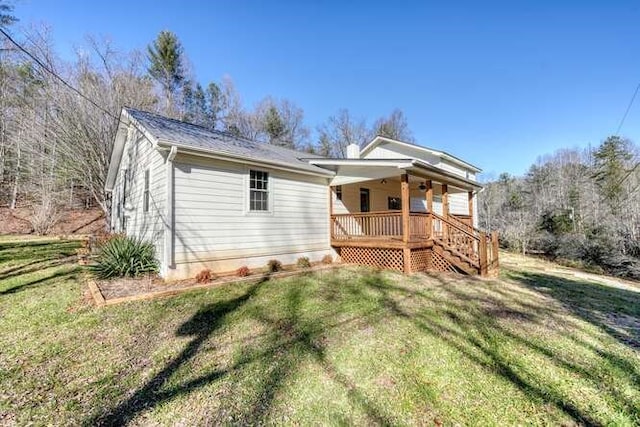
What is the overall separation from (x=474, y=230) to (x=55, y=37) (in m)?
22.3

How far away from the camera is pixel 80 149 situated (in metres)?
15.4

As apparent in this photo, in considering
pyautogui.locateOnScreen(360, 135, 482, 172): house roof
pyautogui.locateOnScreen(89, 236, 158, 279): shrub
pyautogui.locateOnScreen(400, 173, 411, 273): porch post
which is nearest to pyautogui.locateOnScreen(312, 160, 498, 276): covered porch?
pyautogui.locateOnScreen(400, 173, 411, 273): porch post

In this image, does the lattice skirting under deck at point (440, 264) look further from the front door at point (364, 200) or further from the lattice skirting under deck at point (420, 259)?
the front door at point (364, 200)

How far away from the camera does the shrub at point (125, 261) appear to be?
23.5 feet

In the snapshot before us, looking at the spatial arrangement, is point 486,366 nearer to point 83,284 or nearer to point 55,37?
point 83,284

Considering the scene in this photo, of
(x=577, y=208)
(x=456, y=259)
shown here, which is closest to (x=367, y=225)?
(x=456, y=259)

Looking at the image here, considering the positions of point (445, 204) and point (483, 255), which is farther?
point (445, 204)

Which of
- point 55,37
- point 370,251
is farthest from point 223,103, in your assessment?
point 370,251

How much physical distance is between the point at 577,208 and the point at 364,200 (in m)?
21.0

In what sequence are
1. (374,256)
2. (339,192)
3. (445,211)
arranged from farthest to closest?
(339,192)
(445,211)
(374,256)

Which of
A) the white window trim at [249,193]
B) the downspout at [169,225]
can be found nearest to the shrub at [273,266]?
the white window trim at [249,193]

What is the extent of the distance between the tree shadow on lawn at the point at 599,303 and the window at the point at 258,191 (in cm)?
777

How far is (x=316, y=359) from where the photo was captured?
369cm

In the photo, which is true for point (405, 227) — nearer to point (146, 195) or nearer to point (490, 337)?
point (490, 337)
